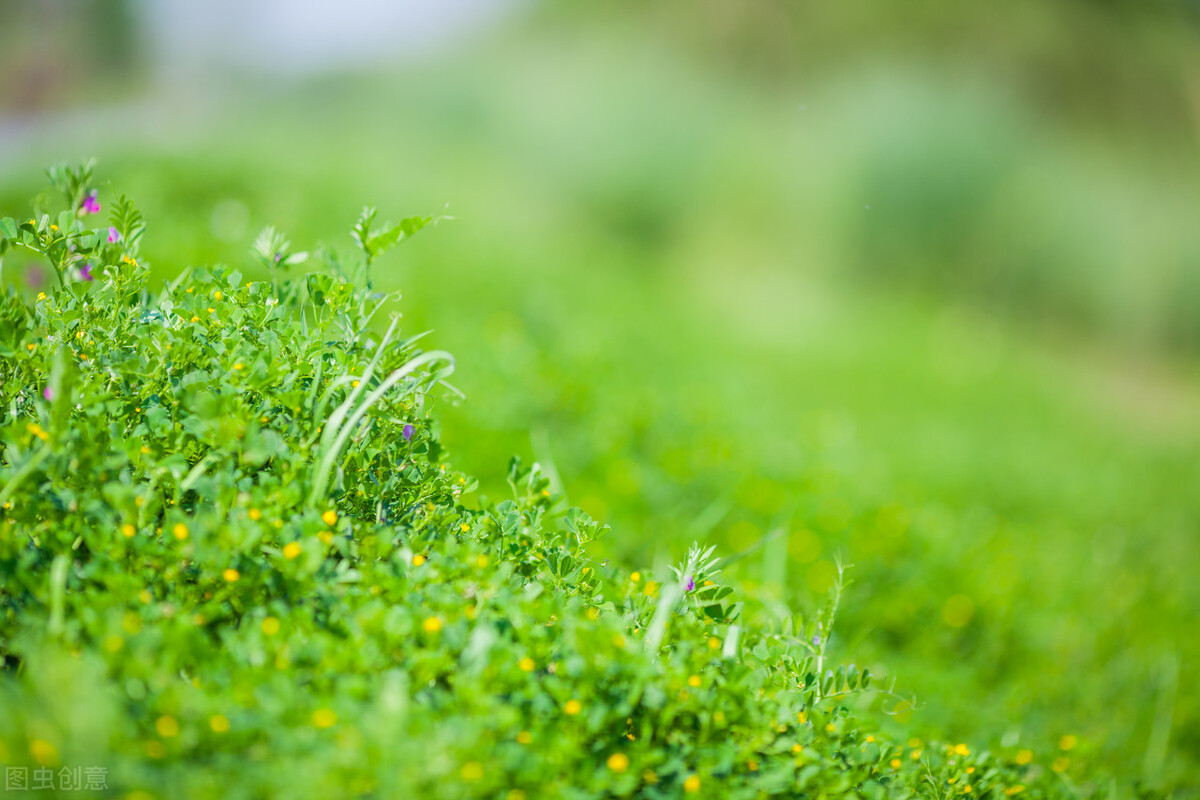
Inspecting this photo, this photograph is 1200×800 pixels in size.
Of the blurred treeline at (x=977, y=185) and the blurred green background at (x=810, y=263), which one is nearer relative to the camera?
the blurred green background at (x=810, y=263)

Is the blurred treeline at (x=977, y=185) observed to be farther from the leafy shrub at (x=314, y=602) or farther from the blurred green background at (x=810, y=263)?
the leafy shrub at (x=314, y=602)

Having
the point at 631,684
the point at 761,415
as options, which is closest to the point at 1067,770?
the point at 631,684

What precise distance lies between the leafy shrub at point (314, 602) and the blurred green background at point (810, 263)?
968 mm

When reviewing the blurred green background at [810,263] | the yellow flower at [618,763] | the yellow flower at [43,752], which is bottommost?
the yellow flower at [618,763]

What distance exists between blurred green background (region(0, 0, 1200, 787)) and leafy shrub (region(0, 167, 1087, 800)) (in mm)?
968

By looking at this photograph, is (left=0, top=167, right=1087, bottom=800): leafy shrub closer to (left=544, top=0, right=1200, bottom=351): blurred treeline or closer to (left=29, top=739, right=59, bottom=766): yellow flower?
(left=29, top=739, right=59, bottom=766): yellow flower

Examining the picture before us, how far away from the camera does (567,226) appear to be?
836 centimetres

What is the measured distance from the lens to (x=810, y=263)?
A: 9180mm

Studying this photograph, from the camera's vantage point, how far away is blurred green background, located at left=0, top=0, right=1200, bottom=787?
3395mm

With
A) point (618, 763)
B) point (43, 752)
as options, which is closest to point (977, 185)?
point (618, 763)

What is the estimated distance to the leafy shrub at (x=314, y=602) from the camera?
3.87ft

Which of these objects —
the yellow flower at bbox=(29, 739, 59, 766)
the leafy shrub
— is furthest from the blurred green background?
the yellow flower at bbox=(29, 739, 59, 766)

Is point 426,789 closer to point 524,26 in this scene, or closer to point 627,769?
point 627,769

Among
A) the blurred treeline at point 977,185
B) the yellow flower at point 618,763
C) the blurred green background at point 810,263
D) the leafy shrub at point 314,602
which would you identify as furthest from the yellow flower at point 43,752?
the blurred treeline at point 977,185
